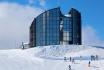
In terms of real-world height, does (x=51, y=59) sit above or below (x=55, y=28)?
below

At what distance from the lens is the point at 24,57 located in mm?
62625

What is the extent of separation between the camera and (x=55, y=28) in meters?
104

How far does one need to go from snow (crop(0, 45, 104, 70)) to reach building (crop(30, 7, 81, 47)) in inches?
1218

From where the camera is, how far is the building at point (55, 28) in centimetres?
10394

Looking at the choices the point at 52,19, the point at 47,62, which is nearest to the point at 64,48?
the point at 47,62

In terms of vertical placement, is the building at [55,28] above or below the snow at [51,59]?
above

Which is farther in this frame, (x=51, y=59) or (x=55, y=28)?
(x=55, y=28)

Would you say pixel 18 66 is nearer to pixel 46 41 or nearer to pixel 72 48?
pixel 72 48

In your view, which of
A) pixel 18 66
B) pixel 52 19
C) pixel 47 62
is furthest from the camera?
pixel 52 19

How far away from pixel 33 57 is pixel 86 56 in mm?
8459

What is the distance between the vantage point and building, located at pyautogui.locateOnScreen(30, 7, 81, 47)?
104 meters

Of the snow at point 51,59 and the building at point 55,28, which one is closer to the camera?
the snow at point 51,59

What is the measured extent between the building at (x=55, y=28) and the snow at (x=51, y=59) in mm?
30938

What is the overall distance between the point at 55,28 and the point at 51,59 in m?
43.0
